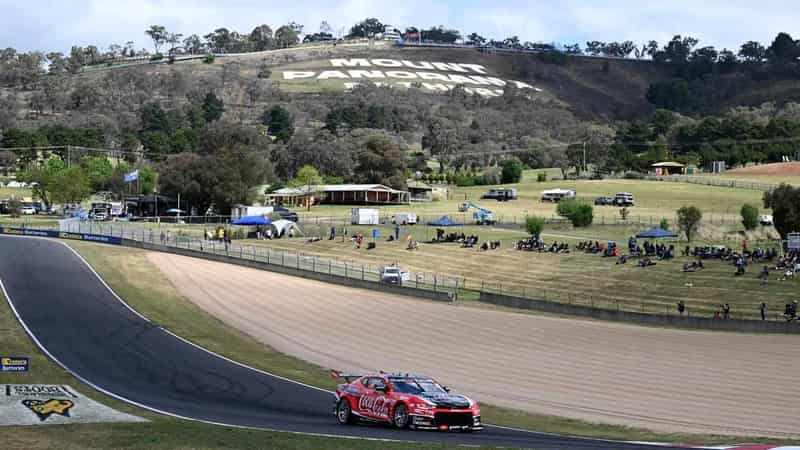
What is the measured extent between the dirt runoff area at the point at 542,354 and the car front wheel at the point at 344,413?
25.1ft

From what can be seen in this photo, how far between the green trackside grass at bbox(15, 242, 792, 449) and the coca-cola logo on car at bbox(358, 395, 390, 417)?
2.70 metres

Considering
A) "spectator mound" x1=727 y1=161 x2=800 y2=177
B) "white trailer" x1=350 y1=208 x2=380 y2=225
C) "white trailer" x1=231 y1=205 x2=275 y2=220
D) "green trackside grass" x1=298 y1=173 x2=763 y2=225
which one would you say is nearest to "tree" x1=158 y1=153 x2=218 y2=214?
"white trailer" x1=231 y1=205 x2=275 y2=220

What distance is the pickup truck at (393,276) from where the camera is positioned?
68.2m

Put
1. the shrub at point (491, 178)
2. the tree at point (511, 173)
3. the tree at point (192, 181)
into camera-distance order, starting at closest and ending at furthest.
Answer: the tree at point (192, 181), the tree at point (511, 173), the shrub at point (491, 178)

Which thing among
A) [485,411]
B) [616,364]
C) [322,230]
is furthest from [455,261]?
[485,411]

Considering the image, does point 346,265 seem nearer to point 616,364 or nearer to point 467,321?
point 467,321

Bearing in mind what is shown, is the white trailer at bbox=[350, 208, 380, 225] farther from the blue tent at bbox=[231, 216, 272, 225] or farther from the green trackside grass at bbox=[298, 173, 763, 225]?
the blue tent at bbox=[231, 216, 272, 225]

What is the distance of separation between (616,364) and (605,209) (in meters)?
75.7

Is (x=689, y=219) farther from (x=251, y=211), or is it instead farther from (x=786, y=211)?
(x=251, y=211)

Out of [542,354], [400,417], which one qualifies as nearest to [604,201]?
[542,354]

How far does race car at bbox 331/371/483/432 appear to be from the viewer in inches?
965

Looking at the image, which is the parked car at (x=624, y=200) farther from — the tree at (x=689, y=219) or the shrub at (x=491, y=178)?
the shrub at (x=491, y=178)

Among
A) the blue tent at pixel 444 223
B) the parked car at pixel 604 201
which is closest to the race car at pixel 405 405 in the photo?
the blue tent at pixel 444 223

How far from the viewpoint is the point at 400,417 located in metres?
24.9
